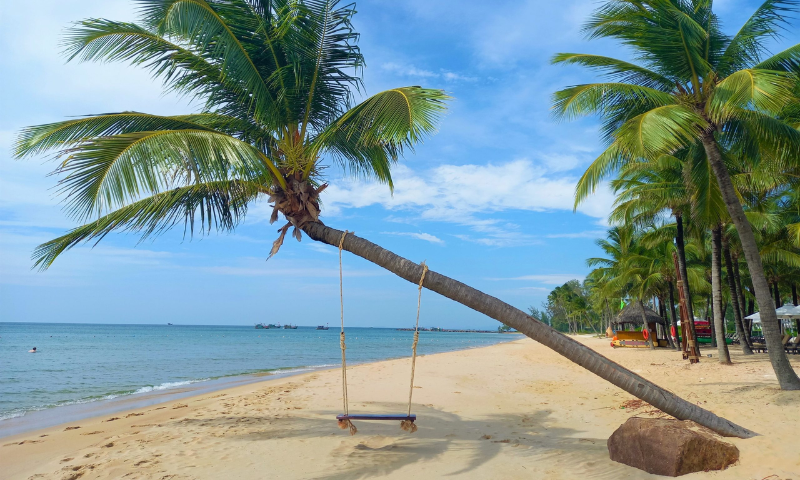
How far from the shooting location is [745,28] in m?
7.73

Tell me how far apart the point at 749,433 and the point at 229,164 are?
5.98 m

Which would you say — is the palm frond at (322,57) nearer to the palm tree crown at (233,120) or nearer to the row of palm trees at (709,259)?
the palm tree crown at (233,120)

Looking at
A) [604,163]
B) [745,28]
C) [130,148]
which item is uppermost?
[745,28]

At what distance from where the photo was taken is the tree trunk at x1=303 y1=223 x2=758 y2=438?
15.4ft

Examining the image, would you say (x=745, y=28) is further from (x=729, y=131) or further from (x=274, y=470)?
(x=274, y=470)

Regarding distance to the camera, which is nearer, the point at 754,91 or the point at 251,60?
the point at 251,60

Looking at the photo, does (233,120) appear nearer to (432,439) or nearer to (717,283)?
(432,439)

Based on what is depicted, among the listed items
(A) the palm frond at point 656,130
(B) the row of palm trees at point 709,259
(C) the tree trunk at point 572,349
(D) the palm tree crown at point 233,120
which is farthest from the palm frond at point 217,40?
(B) the row of palm trees at point 709,259

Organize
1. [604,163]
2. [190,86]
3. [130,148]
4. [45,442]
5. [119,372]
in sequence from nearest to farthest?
[130,148] → [190,86] → [45,442] → [604,163] → [119,372]

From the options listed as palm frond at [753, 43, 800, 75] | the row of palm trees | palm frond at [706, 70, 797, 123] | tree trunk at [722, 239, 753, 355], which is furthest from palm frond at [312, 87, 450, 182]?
tree trunk at [722, 239, 753, 355]

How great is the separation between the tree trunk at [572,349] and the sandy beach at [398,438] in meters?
0.35

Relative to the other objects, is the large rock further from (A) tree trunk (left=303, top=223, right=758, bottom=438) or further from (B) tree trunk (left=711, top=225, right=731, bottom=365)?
(B) tree trunk (left=711, top=225, right=731, bottom=365)

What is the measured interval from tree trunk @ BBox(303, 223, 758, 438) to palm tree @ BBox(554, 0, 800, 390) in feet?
10.4

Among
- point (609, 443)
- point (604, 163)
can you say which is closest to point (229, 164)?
point (609, 443)
